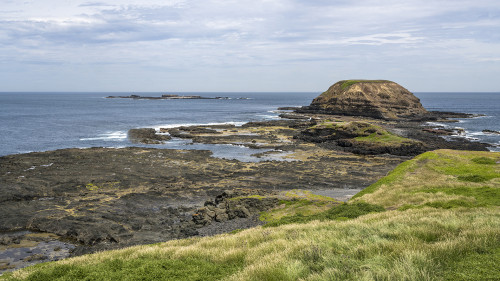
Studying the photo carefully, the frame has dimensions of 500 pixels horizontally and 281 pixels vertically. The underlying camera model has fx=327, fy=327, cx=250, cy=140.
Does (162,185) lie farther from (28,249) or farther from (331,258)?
(331,258)

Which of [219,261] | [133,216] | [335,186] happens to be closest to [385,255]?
[219,261]

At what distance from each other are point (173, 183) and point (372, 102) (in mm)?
95559

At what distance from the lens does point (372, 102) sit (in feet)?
379

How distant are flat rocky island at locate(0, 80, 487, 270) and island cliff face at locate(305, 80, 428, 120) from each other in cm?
3858

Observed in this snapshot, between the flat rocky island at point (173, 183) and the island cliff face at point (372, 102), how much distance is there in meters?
38.6

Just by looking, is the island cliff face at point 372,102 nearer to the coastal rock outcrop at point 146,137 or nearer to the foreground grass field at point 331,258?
the coastal rock outcrop at point 146,137

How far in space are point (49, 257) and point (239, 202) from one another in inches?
545

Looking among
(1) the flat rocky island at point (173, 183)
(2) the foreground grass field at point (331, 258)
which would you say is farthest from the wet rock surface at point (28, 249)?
(2) the foreground grass field at point (331, 258)

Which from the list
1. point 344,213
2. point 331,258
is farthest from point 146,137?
point 331,258

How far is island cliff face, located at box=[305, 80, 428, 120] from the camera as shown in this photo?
114m

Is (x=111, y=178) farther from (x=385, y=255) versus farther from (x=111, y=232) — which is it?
(x=385, y=255)

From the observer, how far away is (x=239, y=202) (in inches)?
1088

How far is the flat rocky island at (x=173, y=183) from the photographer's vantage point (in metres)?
A: 23.7

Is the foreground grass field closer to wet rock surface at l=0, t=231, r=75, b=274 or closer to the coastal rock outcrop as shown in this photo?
wet rock surface at l=0, t=231, r=75, b=274
